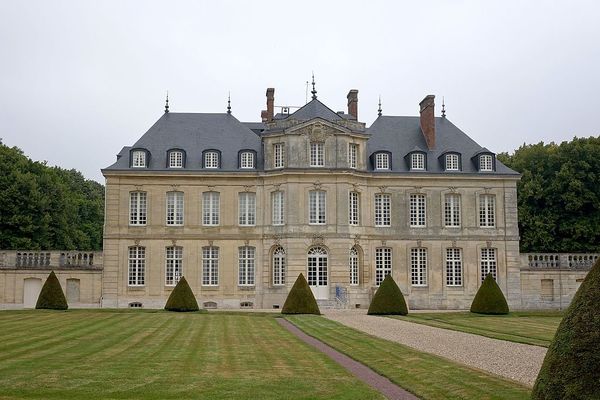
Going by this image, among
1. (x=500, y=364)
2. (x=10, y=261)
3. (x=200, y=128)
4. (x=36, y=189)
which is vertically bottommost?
(x=500, y=364)

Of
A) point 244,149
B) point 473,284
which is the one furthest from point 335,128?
point 473,284

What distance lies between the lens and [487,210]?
38.9 m

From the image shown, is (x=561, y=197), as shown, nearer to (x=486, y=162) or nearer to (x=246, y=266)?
(x=486, y=162)

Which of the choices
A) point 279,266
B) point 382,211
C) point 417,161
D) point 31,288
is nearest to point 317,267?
point 279,266

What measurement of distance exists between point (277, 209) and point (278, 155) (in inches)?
108

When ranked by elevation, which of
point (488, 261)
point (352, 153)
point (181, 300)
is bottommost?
point (181, 300)

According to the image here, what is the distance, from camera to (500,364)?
14125mm

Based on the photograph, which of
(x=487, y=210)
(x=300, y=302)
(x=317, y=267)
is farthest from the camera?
(x=487, y=210)

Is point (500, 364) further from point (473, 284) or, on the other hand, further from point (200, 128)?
point (200, 128)

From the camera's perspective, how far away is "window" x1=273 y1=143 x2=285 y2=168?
3762cm

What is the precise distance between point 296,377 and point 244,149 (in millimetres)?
26996

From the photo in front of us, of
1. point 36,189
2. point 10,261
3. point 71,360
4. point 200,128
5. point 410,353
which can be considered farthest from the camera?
point 36,189

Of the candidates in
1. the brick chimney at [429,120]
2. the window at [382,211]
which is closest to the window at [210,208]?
the window at [382,211]

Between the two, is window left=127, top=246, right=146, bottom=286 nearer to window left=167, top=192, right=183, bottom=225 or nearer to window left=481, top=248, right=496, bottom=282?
window left=167, top=192, right=183, bottom=225
